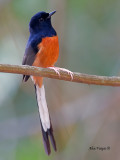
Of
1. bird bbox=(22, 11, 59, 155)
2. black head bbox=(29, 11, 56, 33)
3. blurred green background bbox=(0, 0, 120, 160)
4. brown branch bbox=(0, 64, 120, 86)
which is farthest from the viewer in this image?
blurred green background bbox=(0, 0, 120, 160)

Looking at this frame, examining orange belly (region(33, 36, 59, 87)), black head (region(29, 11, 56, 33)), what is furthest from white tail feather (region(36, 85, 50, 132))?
black head (region(29, 11, 56, 33))

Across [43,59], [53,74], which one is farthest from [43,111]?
[53,74]

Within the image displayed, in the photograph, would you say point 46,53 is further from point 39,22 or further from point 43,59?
point 39,22

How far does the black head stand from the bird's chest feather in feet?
0.86

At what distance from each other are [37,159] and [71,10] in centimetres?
212

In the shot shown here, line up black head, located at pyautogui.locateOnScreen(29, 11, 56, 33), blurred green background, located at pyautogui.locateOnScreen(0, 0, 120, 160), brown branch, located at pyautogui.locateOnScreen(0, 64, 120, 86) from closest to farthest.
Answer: brown branch, located at pyautogui.locateOnScreen(0, 64, 120, 86) → black head, located at pyautogui.locateOnScreen(29, 11, 56, 33) → blurred green background, located at pyautogui.locateOnScreen(0, 0, 120, 160)

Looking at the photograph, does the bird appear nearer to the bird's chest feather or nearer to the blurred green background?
the bird's chest feather

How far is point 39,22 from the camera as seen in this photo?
150 inches

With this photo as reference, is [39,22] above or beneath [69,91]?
above

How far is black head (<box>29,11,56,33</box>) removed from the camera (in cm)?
379

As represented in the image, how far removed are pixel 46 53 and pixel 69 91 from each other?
126 cm

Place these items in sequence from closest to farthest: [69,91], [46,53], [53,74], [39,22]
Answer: [53,74] → [46,53] → [39,22] → [69,91]

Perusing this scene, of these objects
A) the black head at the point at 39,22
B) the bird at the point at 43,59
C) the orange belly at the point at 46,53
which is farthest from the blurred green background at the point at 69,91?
the orange belly at the point at 46,53

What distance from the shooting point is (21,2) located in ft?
15.6
